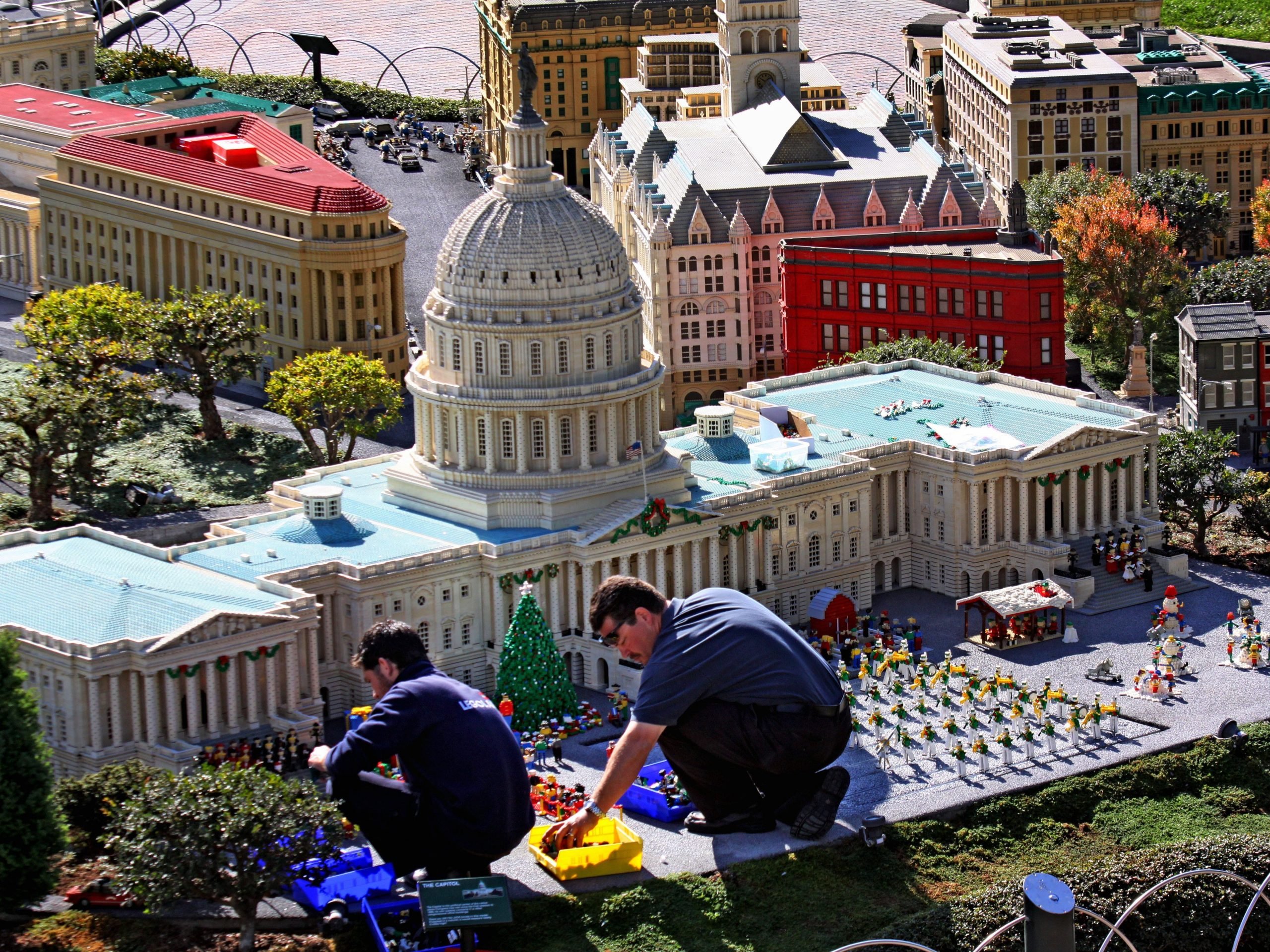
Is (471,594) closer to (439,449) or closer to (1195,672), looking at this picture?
(439,449)

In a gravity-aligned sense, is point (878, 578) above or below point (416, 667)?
below

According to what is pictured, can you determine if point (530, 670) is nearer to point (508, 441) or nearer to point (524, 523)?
point (524, 523)

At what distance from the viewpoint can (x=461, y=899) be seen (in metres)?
97.4

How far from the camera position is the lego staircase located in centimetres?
18825

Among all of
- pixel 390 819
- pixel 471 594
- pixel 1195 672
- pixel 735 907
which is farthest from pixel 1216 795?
pixel 390 819

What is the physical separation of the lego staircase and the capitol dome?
2903 cm

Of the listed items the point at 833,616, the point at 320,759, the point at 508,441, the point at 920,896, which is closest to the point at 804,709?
the point at 320,759

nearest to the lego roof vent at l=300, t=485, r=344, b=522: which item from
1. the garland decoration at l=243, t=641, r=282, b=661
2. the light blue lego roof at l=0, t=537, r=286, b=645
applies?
the light blue lego roof at l=0, t=537, r=286, b=645

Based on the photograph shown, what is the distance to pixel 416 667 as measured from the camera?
302 feet

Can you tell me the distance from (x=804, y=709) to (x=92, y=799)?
6421cm

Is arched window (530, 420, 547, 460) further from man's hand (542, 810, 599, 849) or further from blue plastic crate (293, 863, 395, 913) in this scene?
man's hand (542, 810, 599, 849)

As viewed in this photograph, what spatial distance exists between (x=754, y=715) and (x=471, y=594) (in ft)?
296

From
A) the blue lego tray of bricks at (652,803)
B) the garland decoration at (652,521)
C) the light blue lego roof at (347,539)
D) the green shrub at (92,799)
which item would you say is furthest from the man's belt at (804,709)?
the garland decoration at (652,521)

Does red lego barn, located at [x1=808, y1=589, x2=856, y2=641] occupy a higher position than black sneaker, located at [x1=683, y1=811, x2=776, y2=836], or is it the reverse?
black sneaker, located at [x1=683, y1=811, x2=776, y2=836]
